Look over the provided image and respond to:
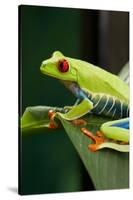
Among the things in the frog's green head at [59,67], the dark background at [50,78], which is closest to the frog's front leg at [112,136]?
the dark background at [50,78]

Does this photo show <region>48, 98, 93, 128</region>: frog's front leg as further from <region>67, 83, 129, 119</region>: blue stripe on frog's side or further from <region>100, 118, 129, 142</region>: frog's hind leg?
<region>100, 118, 129, 142</region>: frog's hind leg

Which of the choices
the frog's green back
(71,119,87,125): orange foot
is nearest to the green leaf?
(71,119,87,125): orange foot

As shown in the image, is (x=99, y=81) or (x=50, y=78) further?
(x=99, y=81)

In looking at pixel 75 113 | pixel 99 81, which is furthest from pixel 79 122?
pixel 99 81

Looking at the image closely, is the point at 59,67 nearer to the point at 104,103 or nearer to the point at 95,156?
the point at 104,103

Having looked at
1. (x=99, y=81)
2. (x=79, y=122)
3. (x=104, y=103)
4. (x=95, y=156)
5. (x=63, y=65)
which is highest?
(x=63, y=65)

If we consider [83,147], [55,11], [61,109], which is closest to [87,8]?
[55,11]
